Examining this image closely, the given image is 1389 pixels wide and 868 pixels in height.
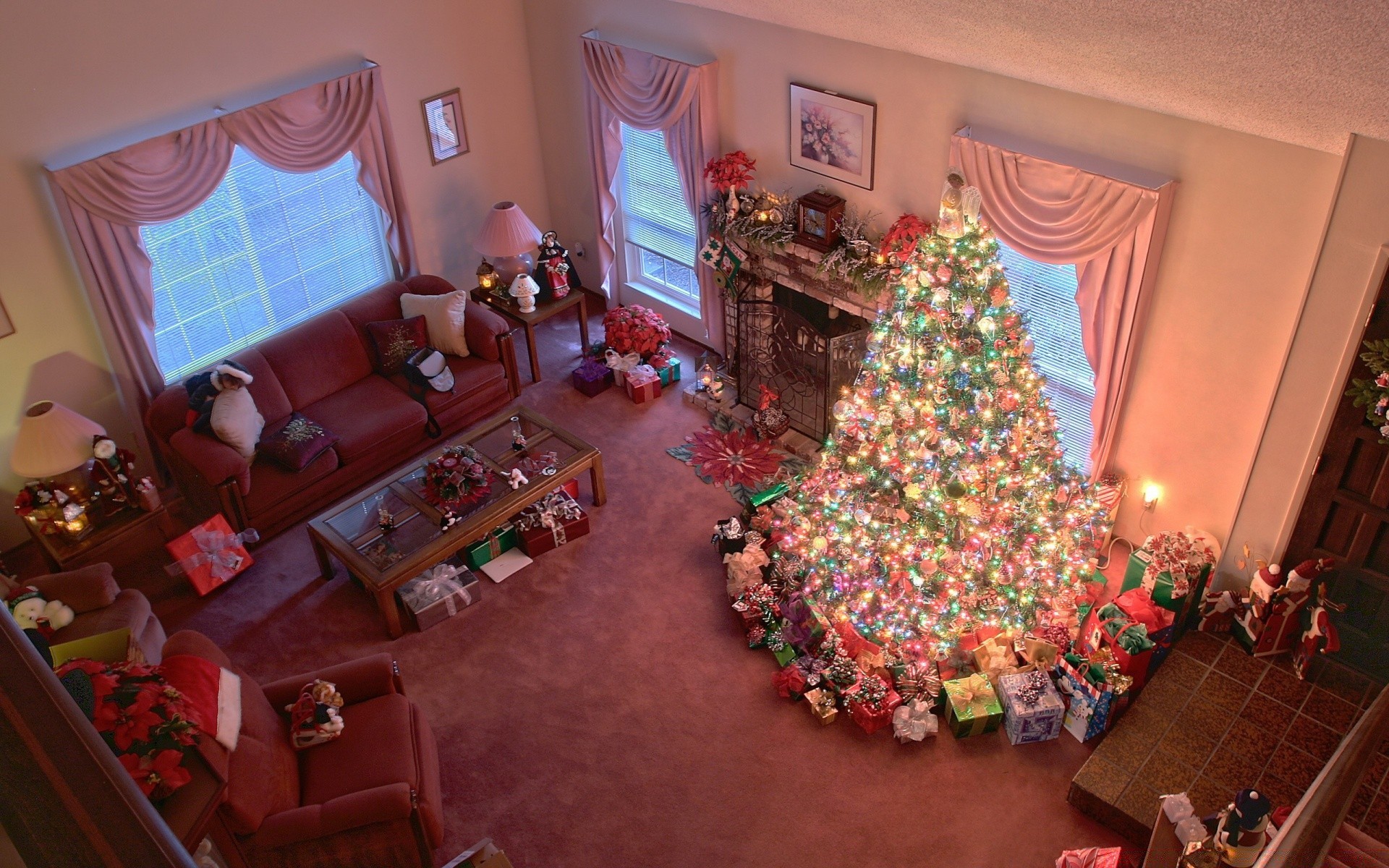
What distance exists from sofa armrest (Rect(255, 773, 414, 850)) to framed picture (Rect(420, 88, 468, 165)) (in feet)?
16.0

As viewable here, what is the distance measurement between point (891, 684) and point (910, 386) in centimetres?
160

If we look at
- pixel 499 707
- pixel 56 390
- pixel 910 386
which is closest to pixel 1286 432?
pixel 910 386

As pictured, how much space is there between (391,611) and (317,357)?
2.12 metres

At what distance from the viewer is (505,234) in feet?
23.7

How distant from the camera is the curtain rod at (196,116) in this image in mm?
5660

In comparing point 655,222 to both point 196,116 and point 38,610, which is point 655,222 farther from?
point 38,610

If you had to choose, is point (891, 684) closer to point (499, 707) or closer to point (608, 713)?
point (608, 713)

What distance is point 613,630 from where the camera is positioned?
5629mm

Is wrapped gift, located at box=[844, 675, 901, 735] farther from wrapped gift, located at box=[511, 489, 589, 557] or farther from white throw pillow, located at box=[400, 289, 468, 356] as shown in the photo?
white throw pillow, located at box=[400, 289, 468, 356]

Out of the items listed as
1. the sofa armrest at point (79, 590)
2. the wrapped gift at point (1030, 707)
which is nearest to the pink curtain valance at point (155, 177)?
the sofa armrest at point (79, 590)

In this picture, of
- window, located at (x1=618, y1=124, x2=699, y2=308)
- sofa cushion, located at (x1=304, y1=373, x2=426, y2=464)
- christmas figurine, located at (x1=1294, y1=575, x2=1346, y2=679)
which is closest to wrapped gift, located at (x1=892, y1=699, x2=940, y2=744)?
christmas figurine, located at (x1=1294, y1=575, x2=1346, y2=679)

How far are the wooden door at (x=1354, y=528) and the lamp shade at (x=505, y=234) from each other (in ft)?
16.9

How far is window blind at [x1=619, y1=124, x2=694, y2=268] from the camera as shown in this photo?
7254 millimetres

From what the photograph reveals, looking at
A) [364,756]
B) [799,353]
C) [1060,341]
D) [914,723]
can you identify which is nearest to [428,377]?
[799,353]
